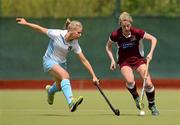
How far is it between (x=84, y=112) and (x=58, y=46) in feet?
3.47

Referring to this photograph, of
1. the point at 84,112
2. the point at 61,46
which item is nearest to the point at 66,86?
the point at 61,46

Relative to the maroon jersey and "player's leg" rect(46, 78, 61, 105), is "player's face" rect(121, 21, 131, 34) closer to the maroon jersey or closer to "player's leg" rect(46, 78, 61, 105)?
the maroon jersey

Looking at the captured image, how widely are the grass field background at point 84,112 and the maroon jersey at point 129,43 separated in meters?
0.81

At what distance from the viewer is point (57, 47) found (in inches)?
459

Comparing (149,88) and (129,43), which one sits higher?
(129,43)

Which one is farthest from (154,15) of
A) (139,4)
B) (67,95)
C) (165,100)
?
(67,95)

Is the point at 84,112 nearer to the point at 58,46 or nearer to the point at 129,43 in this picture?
the point at 58,46

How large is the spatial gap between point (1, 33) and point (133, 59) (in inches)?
307

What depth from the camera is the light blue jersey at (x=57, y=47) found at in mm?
11578

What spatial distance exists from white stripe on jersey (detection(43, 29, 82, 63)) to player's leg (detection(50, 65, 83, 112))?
0.16m

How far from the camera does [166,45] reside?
19.3 meters

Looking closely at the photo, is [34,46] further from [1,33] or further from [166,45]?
[166,45]

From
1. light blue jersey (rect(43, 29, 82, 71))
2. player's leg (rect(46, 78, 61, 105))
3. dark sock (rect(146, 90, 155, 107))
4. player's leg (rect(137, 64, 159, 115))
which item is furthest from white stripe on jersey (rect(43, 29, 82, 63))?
dark sock (rect(146, 90, 155, 107))

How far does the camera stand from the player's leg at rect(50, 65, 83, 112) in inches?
432
